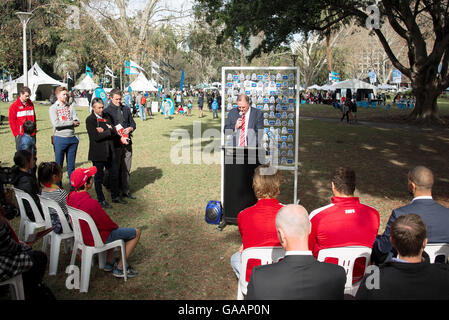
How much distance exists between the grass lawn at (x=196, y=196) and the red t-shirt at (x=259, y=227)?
122 centimetres

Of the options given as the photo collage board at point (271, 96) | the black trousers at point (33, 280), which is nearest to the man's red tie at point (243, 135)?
the photo collage board at point (271, 96)

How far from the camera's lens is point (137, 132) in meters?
17.6

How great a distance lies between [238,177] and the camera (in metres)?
5.50

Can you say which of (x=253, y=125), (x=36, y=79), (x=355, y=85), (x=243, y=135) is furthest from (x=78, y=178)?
(x=355, y=85)

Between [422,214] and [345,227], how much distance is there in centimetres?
68

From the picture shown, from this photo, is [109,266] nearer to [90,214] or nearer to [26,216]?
[90,214]

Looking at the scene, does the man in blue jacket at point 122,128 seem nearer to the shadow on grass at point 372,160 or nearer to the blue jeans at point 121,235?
the blue jeans at point 121,235

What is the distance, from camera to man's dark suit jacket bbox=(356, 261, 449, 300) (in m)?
2.15

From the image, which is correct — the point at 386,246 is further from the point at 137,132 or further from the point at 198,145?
the point at 137,132

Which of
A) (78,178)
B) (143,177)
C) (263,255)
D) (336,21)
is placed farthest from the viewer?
(336,21)

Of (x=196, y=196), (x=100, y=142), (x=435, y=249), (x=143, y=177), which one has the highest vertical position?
(x=100, y=142)

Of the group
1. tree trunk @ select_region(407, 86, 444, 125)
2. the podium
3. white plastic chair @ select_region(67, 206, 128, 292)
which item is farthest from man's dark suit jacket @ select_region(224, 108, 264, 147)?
tree trunk @ select_region(407, 86, 444, 125)

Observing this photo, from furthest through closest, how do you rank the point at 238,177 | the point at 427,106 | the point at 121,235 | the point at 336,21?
the point at 427,106 < the point at 336,21 < the point at 238,177 < the point at 121,235

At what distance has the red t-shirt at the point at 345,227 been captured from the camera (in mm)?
2996
